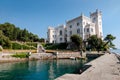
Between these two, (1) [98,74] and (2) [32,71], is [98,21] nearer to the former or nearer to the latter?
(2) [32,71]

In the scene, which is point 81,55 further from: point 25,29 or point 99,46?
point 25,29

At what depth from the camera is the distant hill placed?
6575cm

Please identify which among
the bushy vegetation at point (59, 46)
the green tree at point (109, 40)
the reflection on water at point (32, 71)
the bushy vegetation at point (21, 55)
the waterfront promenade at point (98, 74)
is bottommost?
the reflection on water at point (32, 71)

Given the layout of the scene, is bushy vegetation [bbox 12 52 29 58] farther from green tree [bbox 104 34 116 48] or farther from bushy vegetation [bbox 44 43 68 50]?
green tree [bbox 104 34 116 48]

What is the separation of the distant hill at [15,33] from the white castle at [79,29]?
32.8 feet

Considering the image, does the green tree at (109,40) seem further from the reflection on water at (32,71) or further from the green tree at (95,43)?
the reflection on water at (32,71)

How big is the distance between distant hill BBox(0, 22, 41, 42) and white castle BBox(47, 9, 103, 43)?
32.8 feet

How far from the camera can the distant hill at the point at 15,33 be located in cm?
6575

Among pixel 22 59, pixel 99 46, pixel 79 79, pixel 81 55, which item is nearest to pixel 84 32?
pixel 99 46

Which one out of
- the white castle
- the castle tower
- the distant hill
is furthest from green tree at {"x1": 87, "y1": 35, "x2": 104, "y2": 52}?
the distant hill

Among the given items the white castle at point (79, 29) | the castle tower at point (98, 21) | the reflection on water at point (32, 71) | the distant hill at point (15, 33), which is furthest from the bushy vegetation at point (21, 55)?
the castle tower at point (98, 21)

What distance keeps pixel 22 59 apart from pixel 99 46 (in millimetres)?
33587

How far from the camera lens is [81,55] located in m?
53.7

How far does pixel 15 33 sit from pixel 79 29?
31192mm
